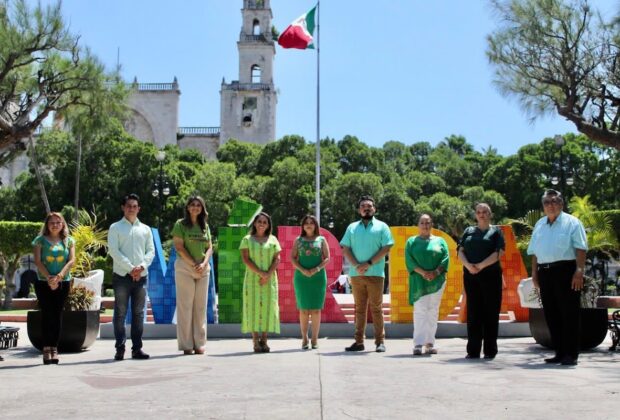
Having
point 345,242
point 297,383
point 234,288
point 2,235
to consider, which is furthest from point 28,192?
point 297,383

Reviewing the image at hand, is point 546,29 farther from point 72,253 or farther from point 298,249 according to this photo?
point 72,253

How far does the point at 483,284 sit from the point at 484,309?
276mm

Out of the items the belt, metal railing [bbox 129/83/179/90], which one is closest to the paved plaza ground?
the belt

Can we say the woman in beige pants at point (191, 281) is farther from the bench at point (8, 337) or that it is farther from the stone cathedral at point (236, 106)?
the stone cathedral at point (236, 106)

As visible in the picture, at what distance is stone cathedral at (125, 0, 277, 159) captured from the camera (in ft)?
204

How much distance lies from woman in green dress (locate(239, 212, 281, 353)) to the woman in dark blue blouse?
2.30m

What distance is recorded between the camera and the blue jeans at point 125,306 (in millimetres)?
8148

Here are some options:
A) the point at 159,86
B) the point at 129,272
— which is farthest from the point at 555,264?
the point at 159,86

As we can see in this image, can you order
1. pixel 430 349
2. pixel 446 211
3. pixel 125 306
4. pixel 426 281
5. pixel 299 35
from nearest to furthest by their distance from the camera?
pixel 125 306, pixel 430 349, pixel 426 281, pixel 299 35, pixel 446 211

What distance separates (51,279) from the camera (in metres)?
7.67

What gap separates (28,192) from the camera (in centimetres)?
4281

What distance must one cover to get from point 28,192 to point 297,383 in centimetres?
4047

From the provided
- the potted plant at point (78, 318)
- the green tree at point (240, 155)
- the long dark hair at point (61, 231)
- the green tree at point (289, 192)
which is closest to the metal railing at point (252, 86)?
the green tree at point (240, 155)

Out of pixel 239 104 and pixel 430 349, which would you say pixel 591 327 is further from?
pixel 239 104
